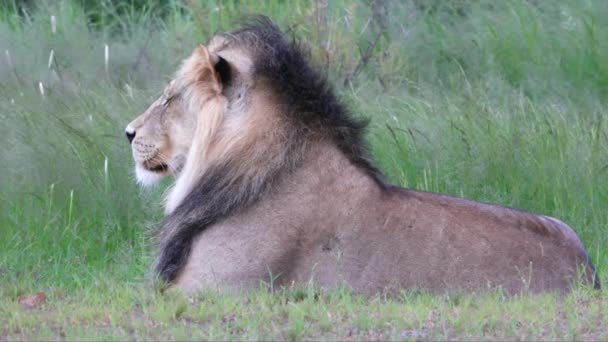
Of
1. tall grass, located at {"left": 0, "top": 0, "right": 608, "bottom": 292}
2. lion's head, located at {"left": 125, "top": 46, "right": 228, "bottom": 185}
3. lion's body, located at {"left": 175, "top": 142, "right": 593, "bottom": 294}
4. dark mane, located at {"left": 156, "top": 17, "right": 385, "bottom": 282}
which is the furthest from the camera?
tall grass, located at {"left": 0, "top": 0, "right": 608, "bottom": 292}

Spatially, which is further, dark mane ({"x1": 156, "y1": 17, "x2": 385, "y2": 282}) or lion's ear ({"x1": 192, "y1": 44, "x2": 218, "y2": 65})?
lion's ear ({"x1": 192, "y1": 44, "x2": 218, "y2": 65})

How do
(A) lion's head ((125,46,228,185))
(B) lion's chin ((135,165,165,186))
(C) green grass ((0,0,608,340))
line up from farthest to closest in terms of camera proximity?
(B) lion's chin ((135,165,165,186)), (A) lion's head ((125,46,228,185)), (C) green grass ((0,0,608,340))

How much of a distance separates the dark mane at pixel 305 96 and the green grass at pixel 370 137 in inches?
31.1

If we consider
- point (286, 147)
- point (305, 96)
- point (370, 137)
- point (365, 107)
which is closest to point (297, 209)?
point (286, 147)

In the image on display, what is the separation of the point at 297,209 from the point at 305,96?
0.59 metres

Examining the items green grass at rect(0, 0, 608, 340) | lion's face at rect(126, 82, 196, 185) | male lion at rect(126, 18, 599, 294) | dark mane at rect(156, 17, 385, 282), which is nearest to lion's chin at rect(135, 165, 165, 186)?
lion's face at rect(126, 82, 196, 185)

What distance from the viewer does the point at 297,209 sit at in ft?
17.3

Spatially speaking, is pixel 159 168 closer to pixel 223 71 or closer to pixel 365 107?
pixel 223 71

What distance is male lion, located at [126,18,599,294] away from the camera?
5.18 m

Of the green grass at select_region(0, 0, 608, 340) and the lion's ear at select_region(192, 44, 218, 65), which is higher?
the lion's ear at select_region(192, 44, 218, 65)

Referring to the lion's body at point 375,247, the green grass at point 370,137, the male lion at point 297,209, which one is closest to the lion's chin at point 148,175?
the male lion at point 297,209

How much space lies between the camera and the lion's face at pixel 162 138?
18.9 ft

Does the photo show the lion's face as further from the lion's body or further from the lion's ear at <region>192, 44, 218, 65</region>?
the lion's body

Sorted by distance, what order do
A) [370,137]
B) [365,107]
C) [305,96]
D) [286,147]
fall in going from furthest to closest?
[365,107] → [370,137] → [305,96] → [286,147]
